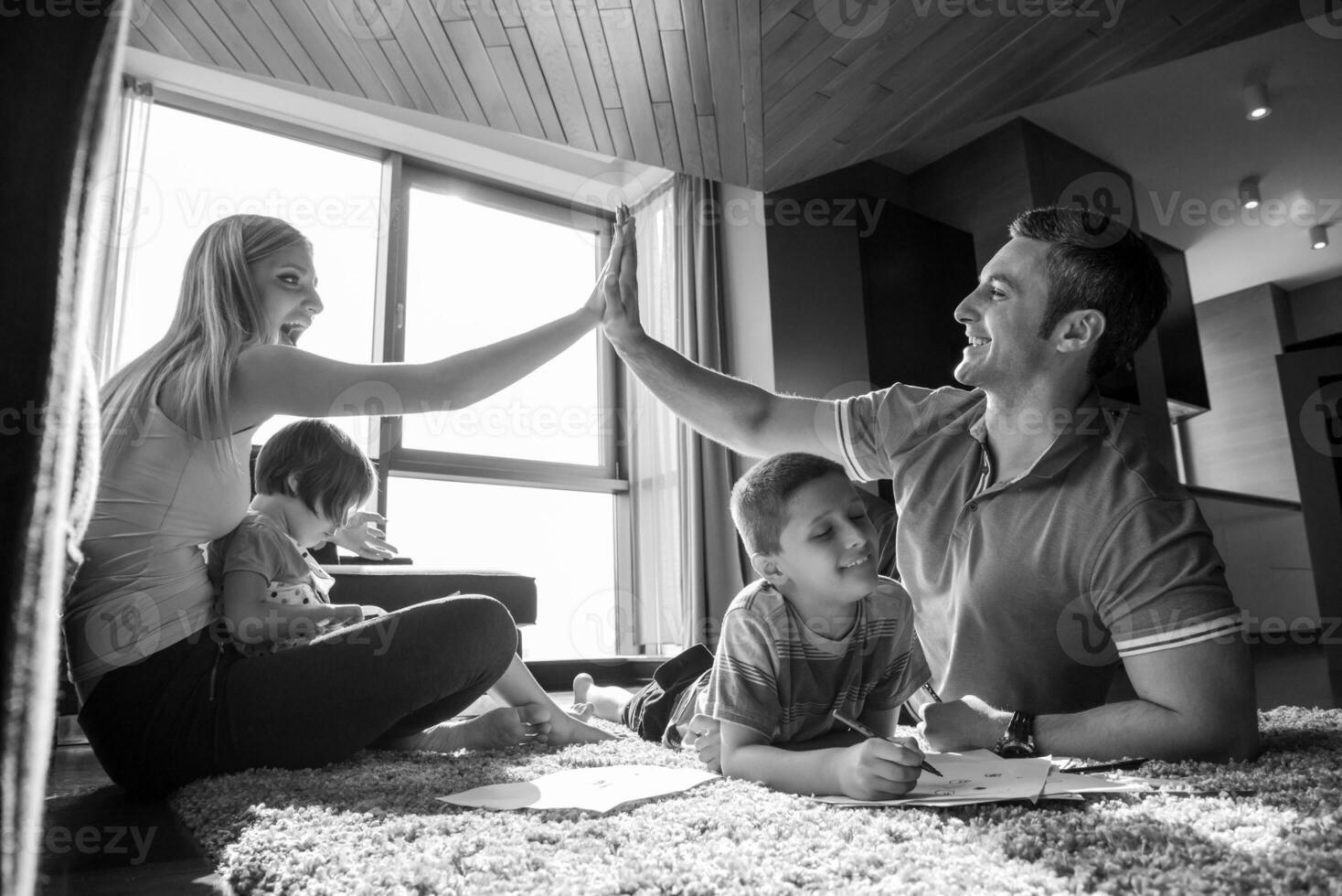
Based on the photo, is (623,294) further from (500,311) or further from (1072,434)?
(500,311)

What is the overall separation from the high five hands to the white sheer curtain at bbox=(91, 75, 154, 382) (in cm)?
263

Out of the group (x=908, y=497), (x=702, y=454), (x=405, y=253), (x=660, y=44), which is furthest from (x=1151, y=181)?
(x=908, y=497)

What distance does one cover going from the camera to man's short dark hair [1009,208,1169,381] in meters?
Result: 1.25

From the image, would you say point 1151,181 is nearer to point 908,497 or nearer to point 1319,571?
point 1319,571

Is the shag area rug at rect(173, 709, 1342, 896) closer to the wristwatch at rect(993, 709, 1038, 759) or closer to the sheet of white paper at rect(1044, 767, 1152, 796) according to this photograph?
the sheet of white paper at rect(1044, 767, 1152, 796)

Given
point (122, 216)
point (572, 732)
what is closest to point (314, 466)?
point (572, 732)

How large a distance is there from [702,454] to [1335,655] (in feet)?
8.49

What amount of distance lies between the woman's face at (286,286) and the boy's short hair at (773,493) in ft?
2.34

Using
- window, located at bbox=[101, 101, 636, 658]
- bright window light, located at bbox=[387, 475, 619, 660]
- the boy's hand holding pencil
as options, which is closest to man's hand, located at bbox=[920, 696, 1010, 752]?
the boy's hand holding pencil

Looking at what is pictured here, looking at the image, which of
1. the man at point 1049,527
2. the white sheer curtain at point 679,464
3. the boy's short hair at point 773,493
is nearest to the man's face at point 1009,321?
the man at point 1049,527

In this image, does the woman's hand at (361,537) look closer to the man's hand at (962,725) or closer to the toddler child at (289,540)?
the toddler child at (289,540)

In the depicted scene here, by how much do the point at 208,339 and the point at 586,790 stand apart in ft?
2.55

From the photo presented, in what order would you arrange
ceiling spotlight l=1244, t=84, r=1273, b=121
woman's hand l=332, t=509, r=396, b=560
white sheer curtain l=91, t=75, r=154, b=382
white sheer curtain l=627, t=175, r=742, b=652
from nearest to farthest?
woman's hand l=332, t=509, r=396, b=560 < white sheer curtain l=91, t=75, r=154, b=382 < ceiling spotlight l=1244, t=84, r=1273, b=121 < white sheer curtain l=627, t=175, r=742, b=652

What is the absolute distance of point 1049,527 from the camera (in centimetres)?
107
